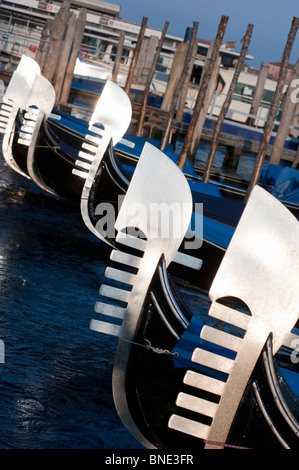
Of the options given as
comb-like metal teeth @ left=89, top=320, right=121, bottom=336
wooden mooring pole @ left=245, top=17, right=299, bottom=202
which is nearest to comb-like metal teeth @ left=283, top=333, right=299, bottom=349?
comb-like metal teeth @ left=89, top=320, right=121, bottom=336

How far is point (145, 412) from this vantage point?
7.22 feet

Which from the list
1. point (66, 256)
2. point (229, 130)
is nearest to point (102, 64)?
point (229, 130)

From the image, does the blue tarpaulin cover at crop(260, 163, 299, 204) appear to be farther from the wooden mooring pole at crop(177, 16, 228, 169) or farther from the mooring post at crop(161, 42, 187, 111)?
the mooring post at crop(161, 42, 187, 111)

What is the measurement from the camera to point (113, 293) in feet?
6.56

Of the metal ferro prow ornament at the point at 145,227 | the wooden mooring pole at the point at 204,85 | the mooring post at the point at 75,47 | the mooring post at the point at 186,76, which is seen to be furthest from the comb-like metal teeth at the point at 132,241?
the mooring post at the point at 75,47

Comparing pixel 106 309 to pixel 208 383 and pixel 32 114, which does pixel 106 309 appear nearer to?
pixel 208 383

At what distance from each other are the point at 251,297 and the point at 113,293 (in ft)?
1.58

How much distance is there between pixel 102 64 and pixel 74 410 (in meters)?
15.9

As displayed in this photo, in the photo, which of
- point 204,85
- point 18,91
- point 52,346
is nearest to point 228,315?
point 52,346

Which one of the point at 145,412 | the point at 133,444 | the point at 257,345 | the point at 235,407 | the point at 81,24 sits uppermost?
the point at 81,24

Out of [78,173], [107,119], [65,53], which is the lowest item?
[78,173]

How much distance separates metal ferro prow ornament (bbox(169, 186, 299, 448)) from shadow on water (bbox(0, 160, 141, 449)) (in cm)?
84

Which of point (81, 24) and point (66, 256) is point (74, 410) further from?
point (81, 24)

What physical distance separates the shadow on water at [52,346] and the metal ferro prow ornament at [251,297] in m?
0.84
